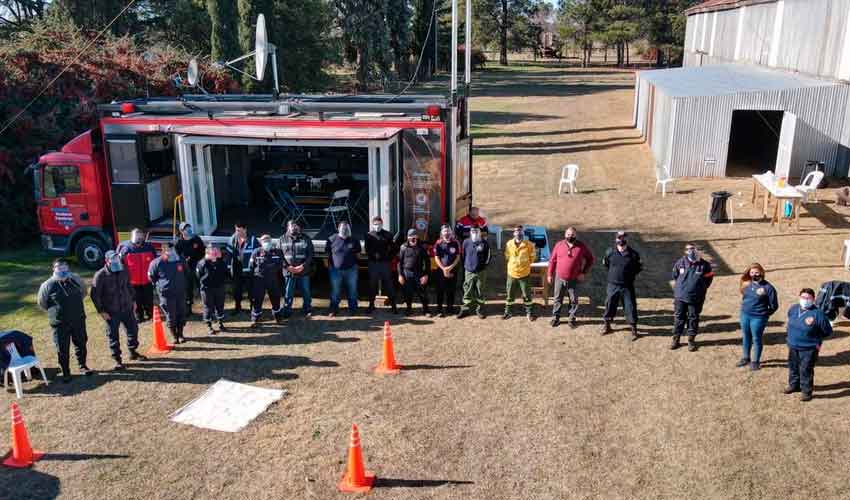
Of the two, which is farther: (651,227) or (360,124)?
(651,227)

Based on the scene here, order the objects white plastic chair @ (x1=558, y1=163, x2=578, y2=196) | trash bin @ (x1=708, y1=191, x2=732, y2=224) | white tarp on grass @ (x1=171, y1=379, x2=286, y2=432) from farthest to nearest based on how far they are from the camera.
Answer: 1. white plastic chair @ (x1=558, y1=163, x2=578, y2=196)
2. trash bin @ (x1=708, y1=191, x2=732, y2=224)
3. white tarp on grass @ (x1=171, y1=379, x2=286, y2=432)

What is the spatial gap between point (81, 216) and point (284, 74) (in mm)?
22101

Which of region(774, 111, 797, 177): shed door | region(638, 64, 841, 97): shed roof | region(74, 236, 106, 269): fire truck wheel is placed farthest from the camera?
region(638, 64, 841, 97): shed roof

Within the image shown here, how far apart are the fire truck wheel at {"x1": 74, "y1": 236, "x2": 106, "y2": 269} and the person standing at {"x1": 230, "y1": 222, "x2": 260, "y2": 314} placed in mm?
3875

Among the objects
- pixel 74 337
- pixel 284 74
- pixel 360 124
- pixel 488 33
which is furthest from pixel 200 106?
pixel 488 33

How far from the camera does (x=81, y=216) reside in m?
13.8

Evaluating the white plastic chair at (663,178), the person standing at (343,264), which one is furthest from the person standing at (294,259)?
the white plastic chair at (663,178)

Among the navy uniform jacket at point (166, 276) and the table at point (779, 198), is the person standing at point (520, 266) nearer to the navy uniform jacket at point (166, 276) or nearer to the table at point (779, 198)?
the navy uniform jacket at point (166, 276)

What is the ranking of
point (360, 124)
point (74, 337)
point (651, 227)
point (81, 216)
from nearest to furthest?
1. point (74, 337)
2. point (360, 124)
3. point (81, 216)
4. point (651, 227)

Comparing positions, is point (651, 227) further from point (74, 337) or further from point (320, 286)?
point (74, 337)

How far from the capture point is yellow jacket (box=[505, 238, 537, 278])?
1087cm

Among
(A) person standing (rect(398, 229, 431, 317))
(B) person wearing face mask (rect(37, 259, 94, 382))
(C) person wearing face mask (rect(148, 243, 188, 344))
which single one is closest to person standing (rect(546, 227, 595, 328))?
(A) person standing (rect(398, 229, 431, 317))

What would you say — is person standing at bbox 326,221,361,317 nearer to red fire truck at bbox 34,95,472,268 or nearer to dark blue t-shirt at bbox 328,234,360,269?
dark blue t-shirt at bbox 328,234,360,269

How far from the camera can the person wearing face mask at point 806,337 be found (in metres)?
8.18
